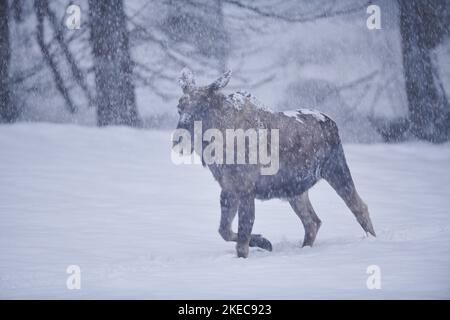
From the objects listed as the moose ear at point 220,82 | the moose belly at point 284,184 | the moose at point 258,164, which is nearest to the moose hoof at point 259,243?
the moose at point 258,164

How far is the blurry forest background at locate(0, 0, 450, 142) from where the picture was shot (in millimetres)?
12670

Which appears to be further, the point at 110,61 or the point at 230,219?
the point at 110,61

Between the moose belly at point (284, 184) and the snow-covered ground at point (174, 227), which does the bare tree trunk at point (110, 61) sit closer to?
the snow-covered ground at point (174, 227)

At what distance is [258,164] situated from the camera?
680 centimetres

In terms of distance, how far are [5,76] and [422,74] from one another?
6488 millimetres

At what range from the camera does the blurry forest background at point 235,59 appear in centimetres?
1267

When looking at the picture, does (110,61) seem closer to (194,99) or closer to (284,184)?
(194,99)

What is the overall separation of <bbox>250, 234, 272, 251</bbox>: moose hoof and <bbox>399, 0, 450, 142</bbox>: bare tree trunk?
6430 millimetres

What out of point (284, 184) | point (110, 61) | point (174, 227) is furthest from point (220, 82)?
point (110, 61)

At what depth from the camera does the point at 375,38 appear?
583 inches

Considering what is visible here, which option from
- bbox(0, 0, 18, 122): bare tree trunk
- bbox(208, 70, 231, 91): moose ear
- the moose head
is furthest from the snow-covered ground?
bbox(208, 70, 231, 91): moose ear

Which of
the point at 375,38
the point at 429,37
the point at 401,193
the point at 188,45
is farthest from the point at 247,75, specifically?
the point at 401,193

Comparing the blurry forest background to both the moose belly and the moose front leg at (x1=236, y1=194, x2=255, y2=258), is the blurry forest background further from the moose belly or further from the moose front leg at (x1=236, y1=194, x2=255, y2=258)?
the moose front leg at (x1=236, y1=194, x2=255, y2=258)
